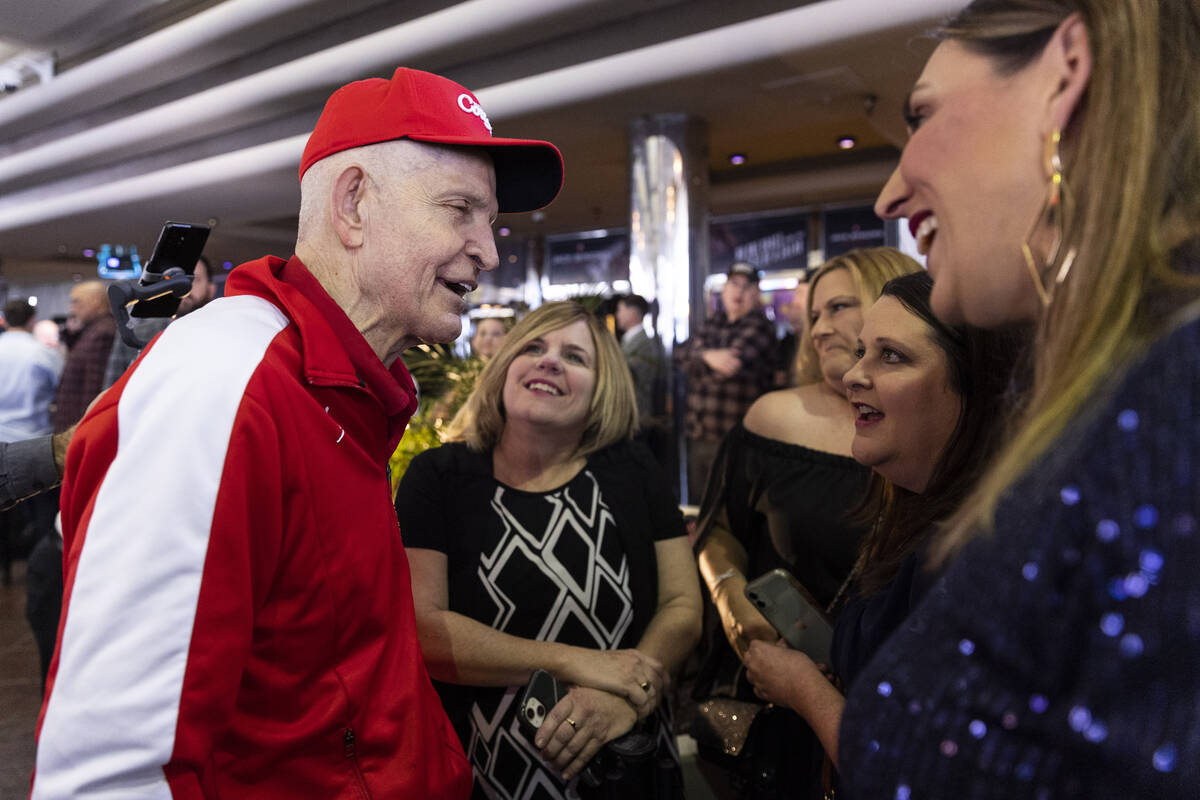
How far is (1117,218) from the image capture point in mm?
536

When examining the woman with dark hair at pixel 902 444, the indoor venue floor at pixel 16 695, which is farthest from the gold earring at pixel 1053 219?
the indoor venue floor at pixel 16 695

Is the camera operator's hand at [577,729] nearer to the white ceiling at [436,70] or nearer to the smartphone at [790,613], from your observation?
the smartphone at [790,613]

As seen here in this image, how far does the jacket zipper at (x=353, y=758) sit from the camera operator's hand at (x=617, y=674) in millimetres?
645

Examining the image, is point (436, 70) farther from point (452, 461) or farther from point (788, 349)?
point (452, 461)

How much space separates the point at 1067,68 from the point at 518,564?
1.33 metres

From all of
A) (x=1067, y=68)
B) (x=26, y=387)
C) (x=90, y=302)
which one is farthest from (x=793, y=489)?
(x=90, y=302)

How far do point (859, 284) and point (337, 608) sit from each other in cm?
143

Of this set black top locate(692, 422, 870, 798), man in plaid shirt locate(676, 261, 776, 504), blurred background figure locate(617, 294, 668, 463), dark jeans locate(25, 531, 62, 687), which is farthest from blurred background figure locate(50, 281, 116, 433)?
black top locate(692, 422, 870, 798)

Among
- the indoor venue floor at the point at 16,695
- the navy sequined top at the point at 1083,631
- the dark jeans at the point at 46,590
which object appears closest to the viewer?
the navy sequined top at the point at 1083,631

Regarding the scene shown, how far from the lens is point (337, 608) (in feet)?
3.02

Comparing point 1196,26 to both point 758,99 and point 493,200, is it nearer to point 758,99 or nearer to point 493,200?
point 493,200

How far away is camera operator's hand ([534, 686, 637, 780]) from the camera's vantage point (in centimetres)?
143

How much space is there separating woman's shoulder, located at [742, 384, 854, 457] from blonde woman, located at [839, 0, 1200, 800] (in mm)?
1281

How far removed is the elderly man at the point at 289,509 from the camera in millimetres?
728
